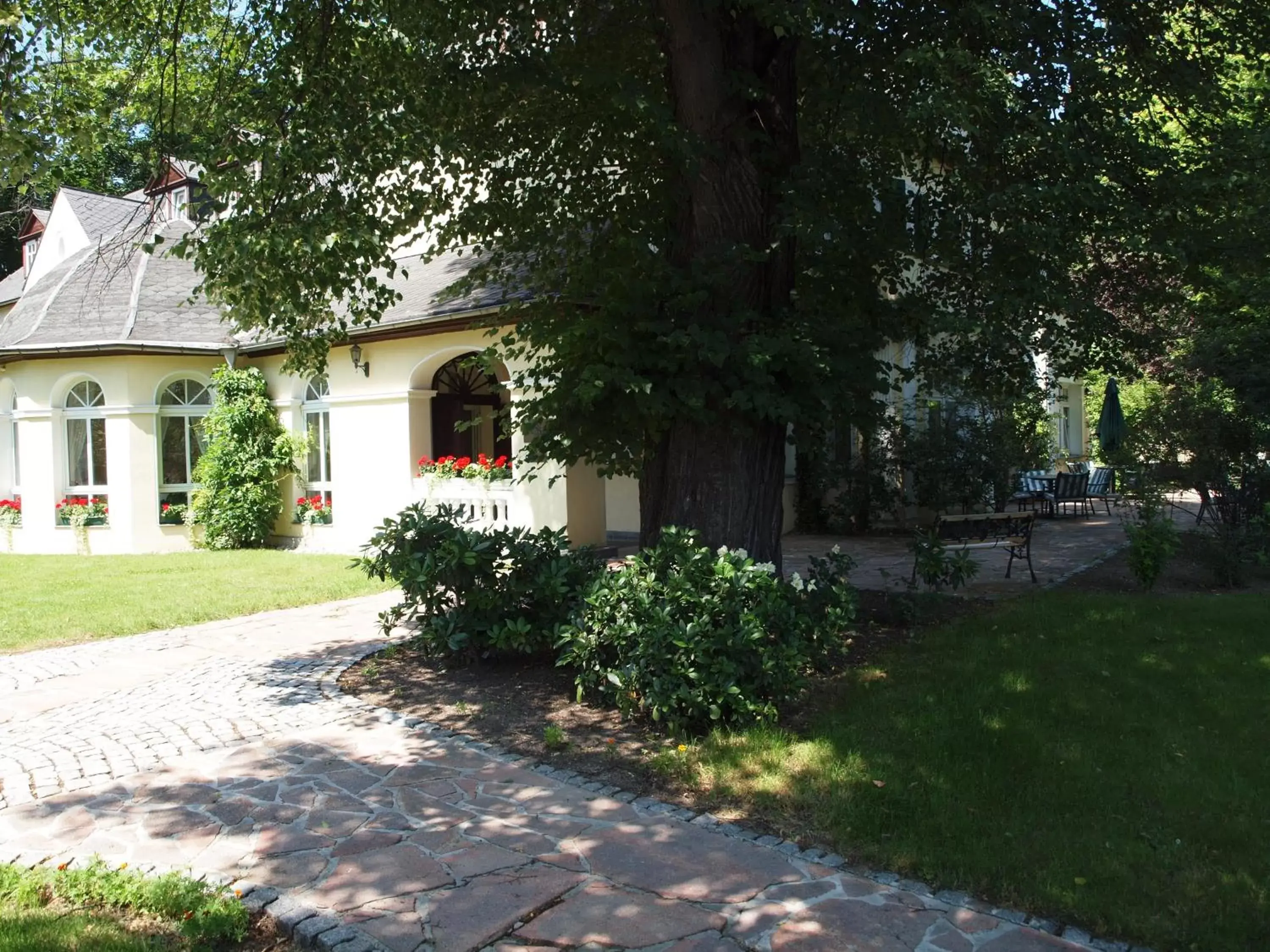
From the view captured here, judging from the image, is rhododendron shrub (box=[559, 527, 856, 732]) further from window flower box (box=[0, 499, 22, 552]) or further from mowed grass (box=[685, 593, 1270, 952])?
window flower box (box=[0, 499, 22, 552])

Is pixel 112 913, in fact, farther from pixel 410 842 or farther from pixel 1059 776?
pixel 1059 776

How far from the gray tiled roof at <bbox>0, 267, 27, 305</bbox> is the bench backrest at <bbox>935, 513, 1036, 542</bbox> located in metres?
21.7

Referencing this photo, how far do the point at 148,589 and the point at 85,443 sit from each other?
7091mm

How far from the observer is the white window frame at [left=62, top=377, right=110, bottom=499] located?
17.4 meters

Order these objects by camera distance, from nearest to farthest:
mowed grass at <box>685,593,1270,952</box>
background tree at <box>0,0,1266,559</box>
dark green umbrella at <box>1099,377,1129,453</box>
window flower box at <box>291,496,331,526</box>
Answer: mowed grass at <box>685,593,1270,952</box>, background tree at <box>0,0,1266,559</box>, window flower box at <box>291,496,331,526</box>, dark green umbrella at <box>1099,377,1129,453</box>

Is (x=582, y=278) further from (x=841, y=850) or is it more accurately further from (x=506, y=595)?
(x=841, y=850)

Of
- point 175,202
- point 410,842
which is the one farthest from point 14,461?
point 410,842

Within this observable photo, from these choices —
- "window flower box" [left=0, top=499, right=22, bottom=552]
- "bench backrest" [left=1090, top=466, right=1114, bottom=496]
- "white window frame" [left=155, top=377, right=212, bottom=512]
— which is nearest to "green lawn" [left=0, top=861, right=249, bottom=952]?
"white window frame" [left=155, top=377, right=212, bottom=512]

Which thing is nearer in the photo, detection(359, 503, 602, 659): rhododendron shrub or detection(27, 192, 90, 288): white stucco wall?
detection(359, 503, 602, 659): rhododendron shrub

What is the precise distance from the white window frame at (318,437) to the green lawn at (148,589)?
55.2 inches

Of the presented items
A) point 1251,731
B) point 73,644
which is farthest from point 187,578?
point 1251,731

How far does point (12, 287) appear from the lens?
25500mm

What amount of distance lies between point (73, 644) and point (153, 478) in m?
8.76

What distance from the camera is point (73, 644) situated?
9.00 metres
